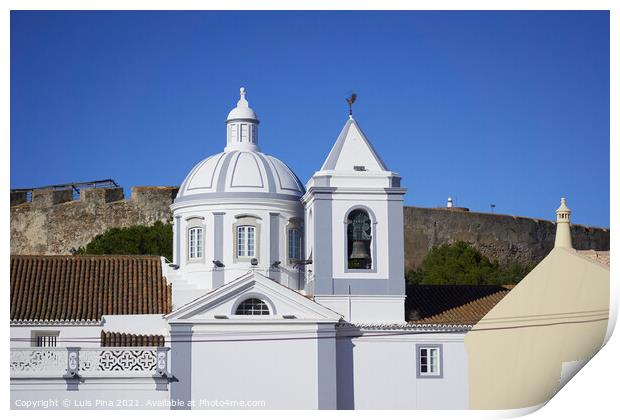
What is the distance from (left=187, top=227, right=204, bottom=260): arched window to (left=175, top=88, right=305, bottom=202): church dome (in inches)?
29.6

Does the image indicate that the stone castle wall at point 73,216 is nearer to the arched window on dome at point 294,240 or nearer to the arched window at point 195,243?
the arched window at point 195,243

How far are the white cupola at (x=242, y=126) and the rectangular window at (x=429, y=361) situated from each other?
664 centimetres

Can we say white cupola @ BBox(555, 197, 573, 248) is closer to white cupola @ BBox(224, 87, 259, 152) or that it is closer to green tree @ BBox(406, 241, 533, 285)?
white cupola @ BBox(224, 87, 259, 152)

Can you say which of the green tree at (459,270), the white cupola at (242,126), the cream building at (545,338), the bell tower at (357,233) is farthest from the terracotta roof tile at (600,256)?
the green tree at (459,270)

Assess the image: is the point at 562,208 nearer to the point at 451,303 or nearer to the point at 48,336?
the point at 451,303

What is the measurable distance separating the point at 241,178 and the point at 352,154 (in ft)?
9.65

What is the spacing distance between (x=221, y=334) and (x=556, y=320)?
6.62 meters

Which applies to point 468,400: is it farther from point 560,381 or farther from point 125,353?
point 125,353

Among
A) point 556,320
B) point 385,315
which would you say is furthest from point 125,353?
point 556,320

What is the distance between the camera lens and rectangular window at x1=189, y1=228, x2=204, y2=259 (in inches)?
1123

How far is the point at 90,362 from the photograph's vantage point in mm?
24766

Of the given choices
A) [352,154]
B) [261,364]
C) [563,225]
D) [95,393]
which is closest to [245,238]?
[352,154]

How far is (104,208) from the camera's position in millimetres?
46594

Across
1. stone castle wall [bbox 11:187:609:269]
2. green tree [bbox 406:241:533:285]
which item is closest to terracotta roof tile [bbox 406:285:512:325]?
green tree [bbox 406:241:533:285]
